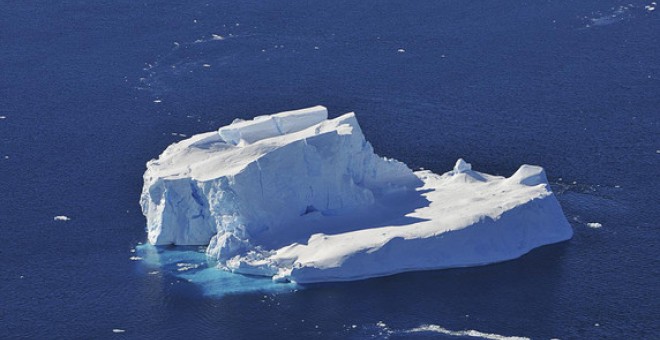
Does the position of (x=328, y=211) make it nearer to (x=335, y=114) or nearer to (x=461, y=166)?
(x=461, y=166)

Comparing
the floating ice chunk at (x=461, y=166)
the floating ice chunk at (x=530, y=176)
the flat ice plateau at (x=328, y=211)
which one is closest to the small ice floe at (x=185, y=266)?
the flat ice plateau at (x=328, y=211)

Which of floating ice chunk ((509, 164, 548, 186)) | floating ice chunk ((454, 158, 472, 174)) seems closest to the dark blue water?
floating ice chunk ((509, 164, 548, 186))

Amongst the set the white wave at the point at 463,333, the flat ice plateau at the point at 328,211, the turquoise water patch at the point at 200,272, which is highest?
the flat ice plateau at the point at 328,211

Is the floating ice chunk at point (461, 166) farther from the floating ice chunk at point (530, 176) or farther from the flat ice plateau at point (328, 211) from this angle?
the floating ice chunk at point (530, 176)

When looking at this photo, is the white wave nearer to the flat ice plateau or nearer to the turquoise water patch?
the flat ice plateau

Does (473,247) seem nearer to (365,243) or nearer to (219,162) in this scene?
(365,243)

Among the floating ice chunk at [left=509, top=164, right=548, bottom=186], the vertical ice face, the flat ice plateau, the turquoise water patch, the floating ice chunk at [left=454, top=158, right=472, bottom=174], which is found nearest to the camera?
the turquoise water patch

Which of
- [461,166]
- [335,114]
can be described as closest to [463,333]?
[461,166]
